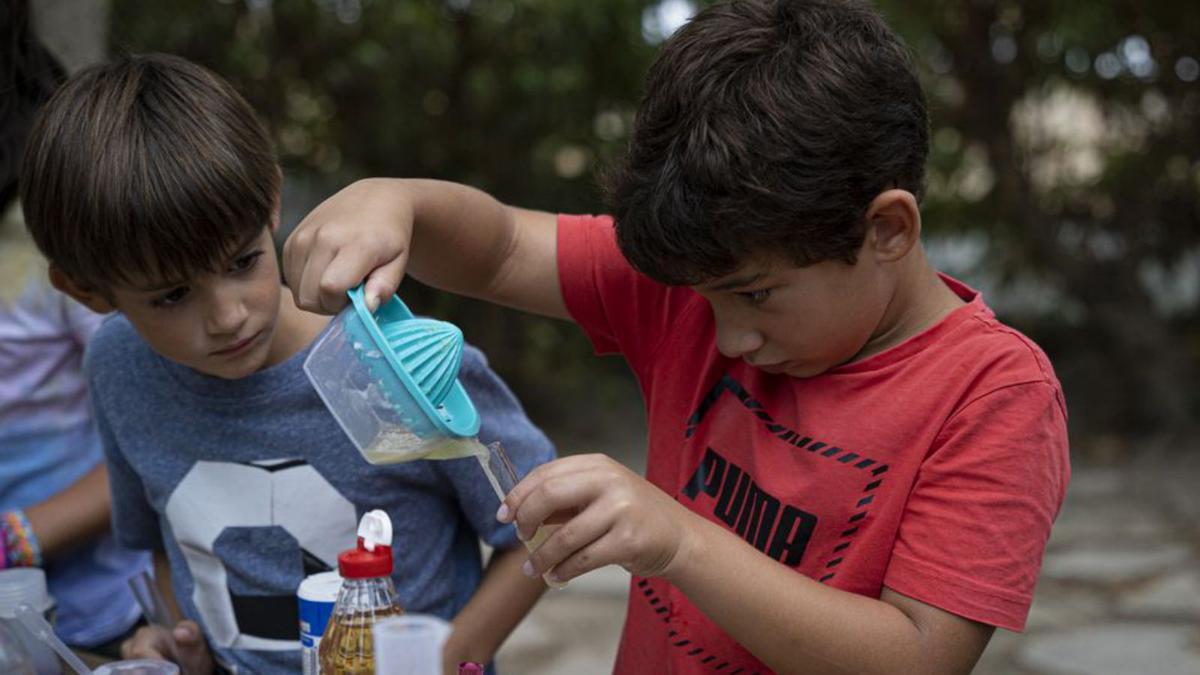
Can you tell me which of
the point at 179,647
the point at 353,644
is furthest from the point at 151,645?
the point at 353,644

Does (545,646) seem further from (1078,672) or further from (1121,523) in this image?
(1121,523)

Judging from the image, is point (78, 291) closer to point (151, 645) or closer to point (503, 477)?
point (151, 645)

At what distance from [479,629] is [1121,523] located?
3785mm

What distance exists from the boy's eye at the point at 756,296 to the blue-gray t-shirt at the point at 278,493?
443 millimetres

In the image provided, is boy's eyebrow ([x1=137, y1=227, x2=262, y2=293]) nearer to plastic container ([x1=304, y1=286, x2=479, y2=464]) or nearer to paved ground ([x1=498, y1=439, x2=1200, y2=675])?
plastic container ([x1=304, y1=286, x2=479, y2=464])

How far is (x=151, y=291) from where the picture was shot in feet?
5.09

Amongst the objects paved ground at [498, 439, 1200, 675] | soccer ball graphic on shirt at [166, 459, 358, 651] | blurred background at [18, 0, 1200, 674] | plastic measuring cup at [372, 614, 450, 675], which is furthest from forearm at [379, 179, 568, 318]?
blurred background at [18, 0, 1200, 674]

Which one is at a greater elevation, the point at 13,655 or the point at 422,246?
the point at 422,246

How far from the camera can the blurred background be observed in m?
5.18

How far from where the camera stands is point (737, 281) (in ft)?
4.50

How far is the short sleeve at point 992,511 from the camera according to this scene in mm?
1307

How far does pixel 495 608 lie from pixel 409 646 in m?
0.81

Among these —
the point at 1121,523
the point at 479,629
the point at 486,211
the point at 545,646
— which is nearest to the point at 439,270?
the point at 486,211

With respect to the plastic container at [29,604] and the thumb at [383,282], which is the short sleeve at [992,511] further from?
the plastic container at [29,604]
